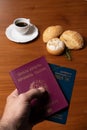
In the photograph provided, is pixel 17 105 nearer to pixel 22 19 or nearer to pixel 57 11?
pixel 22 19

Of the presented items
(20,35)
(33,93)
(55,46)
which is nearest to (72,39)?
(55,46)

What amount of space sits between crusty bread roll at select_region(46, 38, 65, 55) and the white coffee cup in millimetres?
141

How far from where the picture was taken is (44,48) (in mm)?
1194

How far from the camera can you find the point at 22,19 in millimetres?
1278

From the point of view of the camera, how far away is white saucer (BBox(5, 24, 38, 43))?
1.22m

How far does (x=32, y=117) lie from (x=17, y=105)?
99 mm

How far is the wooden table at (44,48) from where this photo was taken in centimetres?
97

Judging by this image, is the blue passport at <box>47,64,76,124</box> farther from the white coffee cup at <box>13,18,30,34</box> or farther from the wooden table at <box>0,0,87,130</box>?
the white coffee cup at <box>13,18,30,34</box>

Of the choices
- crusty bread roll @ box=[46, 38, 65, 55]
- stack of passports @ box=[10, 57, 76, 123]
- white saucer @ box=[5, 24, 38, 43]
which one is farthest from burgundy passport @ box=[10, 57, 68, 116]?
white saucer @ box=[5, 24, 38, 43]

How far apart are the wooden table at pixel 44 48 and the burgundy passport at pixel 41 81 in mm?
53

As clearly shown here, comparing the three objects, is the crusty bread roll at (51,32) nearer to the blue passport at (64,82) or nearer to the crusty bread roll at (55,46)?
the crusty bread roll at (55,46)

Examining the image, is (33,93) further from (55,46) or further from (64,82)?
(55,46)

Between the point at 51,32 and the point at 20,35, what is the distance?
15 centimetres

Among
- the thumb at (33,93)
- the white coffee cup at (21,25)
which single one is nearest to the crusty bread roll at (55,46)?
the white coffee cup at (21,25)
